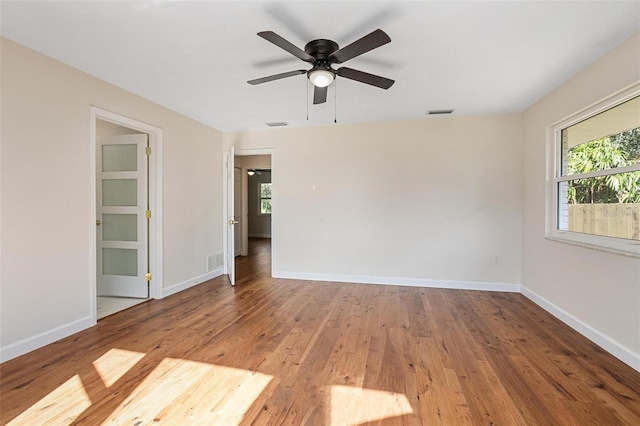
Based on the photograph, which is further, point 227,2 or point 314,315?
point 314,315

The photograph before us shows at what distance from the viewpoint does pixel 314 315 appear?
3336 millimetres

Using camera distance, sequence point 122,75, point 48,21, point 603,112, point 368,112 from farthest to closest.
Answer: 1. point 368,112
2. point 122,75
3. point 603,112
4. point 48,21

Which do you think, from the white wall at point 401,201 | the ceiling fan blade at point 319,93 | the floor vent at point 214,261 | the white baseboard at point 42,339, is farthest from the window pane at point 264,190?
the ceiling fan blade at point 319,93

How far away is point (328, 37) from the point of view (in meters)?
2.28

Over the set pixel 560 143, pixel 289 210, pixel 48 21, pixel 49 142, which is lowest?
pixel 289 210

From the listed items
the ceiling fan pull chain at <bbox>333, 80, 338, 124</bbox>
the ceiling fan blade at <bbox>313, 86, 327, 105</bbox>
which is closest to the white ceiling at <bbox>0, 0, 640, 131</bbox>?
the ceiling fan pull chain at <bbox>333, 80, 338, 124</bbox>

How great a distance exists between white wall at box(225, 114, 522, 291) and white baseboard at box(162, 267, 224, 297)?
1070 millimetres

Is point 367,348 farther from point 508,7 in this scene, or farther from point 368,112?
point 368,112

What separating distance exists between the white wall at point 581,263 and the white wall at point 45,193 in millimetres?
4764

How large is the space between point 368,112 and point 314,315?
2.80 m

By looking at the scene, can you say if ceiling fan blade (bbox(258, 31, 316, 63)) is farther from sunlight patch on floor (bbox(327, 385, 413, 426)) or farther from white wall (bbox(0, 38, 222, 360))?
sunlight patch on floor (bbox(327, 385, 413, 426))

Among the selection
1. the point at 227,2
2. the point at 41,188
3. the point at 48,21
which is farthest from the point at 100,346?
the point at 227,2

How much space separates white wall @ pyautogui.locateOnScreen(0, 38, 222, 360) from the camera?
234 centimetres

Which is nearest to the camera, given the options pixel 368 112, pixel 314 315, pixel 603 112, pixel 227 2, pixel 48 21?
pixel 227 2
